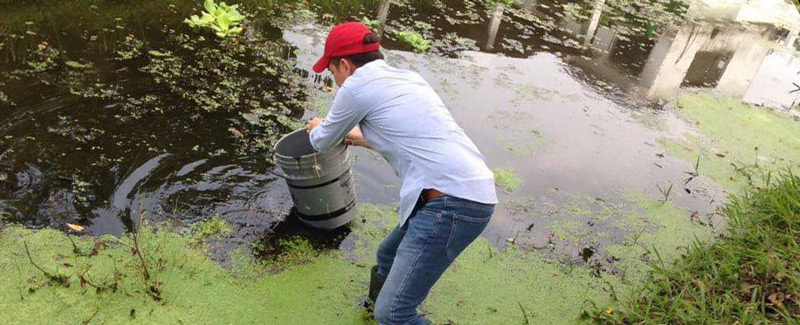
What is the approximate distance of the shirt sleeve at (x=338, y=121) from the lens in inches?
79.7

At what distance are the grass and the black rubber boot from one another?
1193mm

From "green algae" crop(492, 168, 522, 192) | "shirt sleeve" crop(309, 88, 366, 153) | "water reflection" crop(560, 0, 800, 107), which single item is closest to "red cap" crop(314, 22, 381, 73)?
"shirt sleeve" crop(309, 88, 366, 153)

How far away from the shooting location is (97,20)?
5270mm

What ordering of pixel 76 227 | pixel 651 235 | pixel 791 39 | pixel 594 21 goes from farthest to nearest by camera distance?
1. pixel 791 39
2. pixel 594 21
3. pixel 651 235
4. pixel 76 227

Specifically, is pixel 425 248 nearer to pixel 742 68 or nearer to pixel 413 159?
pixel 413 159

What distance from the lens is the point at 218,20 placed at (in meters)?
5.48

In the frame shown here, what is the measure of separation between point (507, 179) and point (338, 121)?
94.2 inches

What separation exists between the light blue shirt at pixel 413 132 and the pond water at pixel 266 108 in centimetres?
133

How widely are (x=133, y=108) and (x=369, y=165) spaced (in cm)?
179

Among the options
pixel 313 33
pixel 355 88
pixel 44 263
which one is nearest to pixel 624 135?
pixel 313 33

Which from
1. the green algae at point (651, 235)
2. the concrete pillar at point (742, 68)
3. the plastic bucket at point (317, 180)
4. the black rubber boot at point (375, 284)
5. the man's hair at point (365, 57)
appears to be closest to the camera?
the man's hair at point (365, 57)

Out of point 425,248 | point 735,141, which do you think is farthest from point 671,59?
point 425,248

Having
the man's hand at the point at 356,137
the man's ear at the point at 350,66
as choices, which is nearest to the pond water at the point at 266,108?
the man's hand at the point at 356,137

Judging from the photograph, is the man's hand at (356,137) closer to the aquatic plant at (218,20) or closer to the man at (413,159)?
the man at (413,159)
